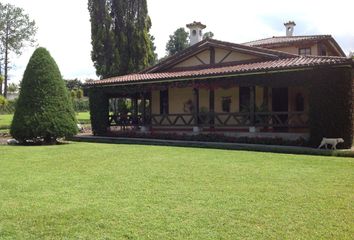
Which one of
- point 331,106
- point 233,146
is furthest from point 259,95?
point 331,106

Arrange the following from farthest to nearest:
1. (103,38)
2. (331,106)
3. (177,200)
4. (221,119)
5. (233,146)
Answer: (103,38), (221,119), (233,146), (331,106), (177,200)

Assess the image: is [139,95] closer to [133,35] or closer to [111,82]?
[111,82]

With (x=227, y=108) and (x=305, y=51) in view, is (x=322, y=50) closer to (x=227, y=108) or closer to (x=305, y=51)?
(x=305, y=51)

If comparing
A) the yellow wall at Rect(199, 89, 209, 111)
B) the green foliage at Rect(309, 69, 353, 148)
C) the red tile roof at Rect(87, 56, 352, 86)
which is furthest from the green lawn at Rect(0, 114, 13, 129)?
the green foliage at Rect(309, 69, 353, 148)

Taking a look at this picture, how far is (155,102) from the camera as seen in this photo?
2394 centimetres

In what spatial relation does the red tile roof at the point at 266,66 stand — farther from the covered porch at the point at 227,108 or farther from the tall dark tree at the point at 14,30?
the tall dark tree at the point at 14,30

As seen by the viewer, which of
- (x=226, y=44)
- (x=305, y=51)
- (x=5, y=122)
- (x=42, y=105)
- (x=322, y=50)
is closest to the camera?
(x=42, y=105)

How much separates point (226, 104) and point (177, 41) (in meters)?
50.0

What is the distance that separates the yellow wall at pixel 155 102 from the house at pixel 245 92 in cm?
6

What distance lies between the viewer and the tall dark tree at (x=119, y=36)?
33438mm

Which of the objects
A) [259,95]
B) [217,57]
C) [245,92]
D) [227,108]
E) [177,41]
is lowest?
[227,108]

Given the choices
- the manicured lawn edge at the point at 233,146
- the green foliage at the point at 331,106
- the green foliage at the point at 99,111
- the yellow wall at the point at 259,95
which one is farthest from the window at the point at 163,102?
the green foliage at the point at 331,106

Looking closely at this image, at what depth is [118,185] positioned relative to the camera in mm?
7836

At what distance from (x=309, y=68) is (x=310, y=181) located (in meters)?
8.13
